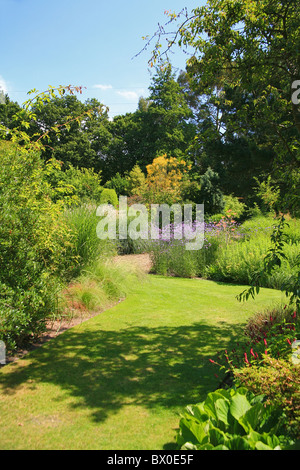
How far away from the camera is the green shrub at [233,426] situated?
6.59 feet

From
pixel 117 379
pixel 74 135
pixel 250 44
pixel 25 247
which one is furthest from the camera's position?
pixel 74 135

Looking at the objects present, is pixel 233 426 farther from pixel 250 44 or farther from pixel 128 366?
pixel 250 44

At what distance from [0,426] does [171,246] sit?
296 inches

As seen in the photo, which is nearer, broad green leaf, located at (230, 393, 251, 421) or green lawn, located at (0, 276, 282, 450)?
broad green leaf, located at (230, 393, 251, 421)

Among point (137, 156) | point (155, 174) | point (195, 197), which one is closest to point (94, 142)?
point (137, 156)

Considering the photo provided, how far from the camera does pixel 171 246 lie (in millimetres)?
9930

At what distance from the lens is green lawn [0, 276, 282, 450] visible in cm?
262

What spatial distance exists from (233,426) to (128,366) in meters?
1.86

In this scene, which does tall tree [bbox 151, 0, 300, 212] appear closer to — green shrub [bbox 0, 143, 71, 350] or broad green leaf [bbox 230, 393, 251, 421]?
broad green leaf [bbox 230, 393, 251, 421]

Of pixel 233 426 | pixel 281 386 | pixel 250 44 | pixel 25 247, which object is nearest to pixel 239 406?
pixel 233 426

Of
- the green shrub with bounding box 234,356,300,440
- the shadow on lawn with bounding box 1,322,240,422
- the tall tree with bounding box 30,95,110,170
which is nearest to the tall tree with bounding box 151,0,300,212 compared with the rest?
the green shrub with bounding box 234,356,300,440

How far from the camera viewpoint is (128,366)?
390cm

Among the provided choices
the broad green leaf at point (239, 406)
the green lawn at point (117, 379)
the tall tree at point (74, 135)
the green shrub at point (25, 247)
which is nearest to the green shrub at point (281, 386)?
the broad green leaf at point (239, 406)

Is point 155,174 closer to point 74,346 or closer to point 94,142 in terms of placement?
point 94,142
